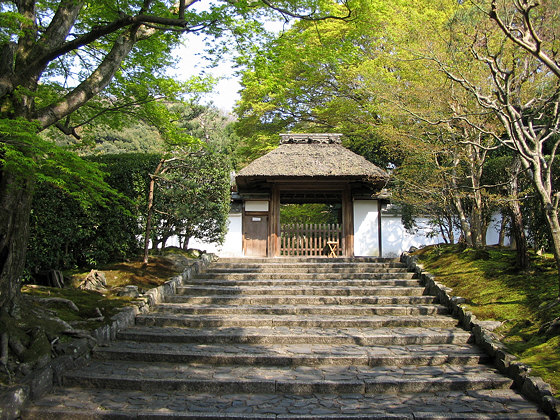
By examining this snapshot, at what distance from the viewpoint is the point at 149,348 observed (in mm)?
7094

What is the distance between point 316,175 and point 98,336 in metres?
9.13

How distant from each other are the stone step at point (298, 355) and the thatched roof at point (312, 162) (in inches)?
315

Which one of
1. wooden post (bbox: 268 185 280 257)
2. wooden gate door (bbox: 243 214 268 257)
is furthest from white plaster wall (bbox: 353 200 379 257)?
wooden gate door (bbox: 243 214 268 257)

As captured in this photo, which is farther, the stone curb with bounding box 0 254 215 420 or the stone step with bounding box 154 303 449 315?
the stone step with bounding box 154 303 449 315

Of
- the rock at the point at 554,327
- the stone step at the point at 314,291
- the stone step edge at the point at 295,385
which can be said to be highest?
the stone step at the point at 314,291

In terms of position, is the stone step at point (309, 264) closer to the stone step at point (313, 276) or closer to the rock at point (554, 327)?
the stone step at point (313, 276)

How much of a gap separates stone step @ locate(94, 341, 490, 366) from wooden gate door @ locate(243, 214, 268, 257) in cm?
929

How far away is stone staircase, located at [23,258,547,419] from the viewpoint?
5180mm

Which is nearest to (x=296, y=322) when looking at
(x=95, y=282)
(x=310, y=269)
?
(x=310, y=269)

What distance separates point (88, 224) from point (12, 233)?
403 cm

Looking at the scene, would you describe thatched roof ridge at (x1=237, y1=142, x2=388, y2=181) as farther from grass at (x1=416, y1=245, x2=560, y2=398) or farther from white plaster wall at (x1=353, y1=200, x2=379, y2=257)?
grass at (x1=416, y1=245, x2=560, y2=398)

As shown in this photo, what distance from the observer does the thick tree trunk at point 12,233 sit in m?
6.27

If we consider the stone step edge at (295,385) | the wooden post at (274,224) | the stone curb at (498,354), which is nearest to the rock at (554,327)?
the stone curb at (498,354)

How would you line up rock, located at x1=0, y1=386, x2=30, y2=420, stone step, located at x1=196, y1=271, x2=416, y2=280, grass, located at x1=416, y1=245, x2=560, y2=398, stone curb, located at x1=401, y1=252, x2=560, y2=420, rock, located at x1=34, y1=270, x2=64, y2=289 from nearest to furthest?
rock, located at x1=0, y1=386, x2=30, y2=420
stone curb, located at x1=401, y1=252, x2=560, y2=420
grass, located at x1=416, y1=245, x2=560, y2=398
rock, located at x1=34, y1=270, x2=64, y2=289
stone step, located at x1=196, y1=271, x2=416, y2=280
